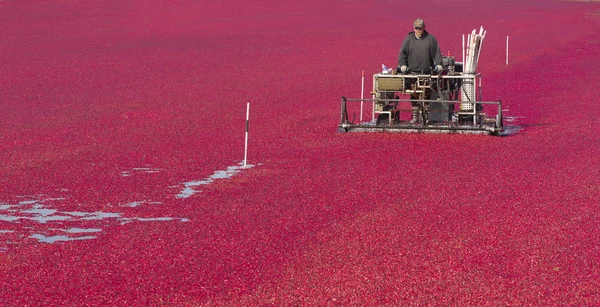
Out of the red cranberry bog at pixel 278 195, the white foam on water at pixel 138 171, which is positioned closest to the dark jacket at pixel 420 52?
the red cranberry bog at pixel 278 195

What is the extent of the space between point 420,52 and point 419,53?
0.09ft

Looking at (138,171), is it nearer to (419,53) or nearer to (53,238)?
(53,238)

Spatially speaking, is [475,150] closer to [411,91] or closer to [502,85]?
[411,91]

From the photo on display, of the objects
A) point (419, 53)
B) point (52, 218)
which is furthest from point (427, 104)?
point (52, 218)

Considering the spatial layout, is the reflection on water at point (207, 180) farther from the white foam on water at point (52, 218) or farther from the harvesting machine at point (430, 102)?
the harvesting machine at point (430, 102)

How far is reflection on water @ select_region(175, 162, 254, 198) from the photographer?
466 inches

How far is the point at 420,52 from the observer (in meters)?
17.8

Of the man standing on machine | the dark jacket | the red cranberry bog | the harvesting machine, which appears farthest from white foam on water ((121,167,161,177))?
the dark jacket

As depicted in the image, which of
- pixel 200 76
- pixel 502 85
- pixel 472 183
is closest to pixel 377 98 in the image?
pixel 472 183

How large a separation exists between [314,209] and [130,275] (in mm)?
2998

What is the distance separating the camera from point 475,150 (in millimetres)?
14984

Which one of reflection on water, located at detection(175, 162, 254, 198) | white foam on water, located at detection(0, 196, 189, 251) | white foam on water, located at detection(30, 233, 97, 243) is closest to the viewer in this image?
white foam on water, located at detection(30, 233, 97, 243)

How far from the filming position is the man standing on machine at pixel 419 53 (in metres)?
Result: 17.7

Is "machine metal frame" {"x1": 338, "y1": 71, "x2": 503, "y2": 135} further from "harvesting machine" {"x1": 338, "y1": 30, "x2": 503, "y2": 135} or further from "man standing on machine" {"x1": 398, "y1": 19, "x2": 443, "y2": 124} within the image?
"man standing on machine" {"x1": 398, "y1": 19, "x2": 443, "y2": 124}
